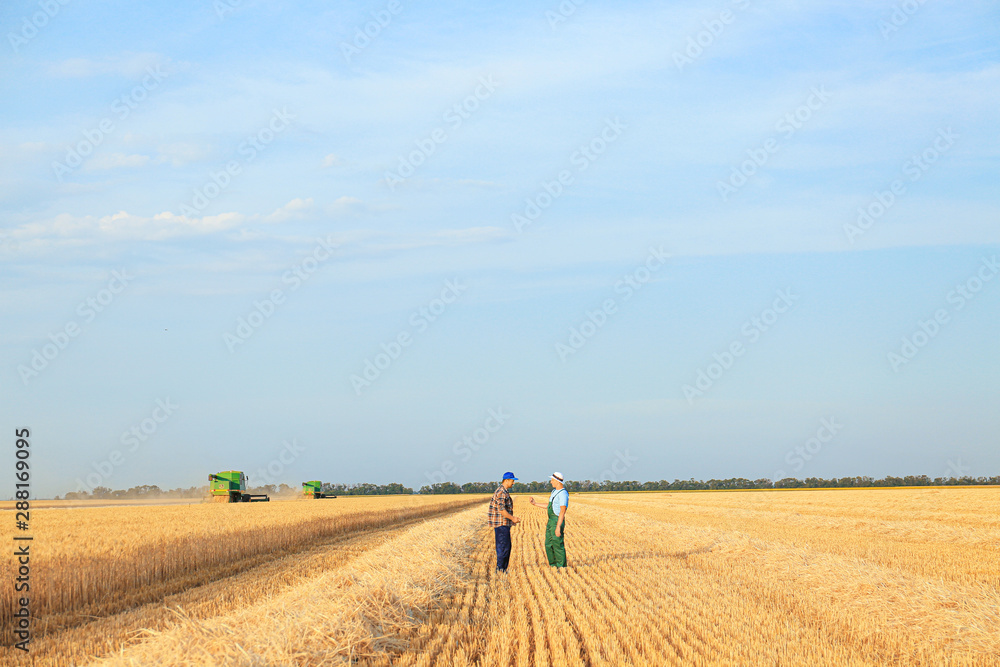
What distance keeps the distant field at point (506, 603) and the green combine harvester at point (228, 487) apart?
1585 inches

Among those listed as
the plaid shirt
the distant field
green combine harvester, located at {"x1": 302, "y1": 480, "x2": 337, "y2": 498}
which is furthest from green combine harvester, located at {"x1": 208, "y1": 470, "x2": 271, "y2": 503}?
the plaid shirt

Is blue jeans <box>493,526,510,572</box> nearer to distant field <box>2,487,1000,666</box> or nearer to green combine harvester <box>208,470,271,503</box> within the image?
distant field <box>2,487,1000,666</box>

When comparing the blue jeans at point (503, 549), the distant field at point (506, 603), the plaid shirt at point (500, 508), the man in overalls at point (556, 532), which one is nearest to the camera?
the distant field at point (506, 603)

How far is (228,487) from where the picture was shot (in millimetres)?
58031

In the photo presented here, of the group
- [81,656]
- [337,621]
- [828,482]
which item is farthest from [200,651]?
[828,482]

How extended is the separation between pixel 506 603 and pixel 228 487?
174ft

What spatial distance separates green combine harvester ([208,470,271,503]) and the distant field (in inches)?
1585

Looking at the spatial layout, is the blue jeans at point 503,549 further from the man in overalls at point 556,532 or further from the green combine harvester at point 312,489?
the green combine harvester at point 312,489

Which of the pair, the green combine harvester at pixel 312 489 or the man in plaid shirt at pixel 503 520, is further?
the green combine harvester at pixel 312 489

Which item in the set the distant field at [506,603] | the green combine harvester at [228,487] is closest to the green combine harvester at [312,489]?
the green combine harvester at [228,487]

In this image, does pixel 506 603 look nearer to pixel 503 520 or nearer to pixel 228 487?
pixel 503 520

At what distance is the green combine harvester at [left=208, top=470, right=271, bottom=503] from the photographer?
2274 inches

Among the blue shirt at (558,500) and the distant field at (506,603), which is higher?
the blue shirt at (558,500)

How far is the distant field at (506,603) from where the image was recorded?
24.1 feet
